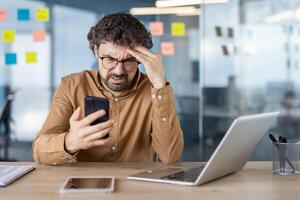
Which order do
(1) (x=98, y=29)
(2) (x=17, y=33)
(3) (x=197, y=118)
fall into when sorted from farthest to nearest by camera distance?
(3) (x=197, y=118) < (2) (x=17, y=33) < (1) (x=98, y=29)

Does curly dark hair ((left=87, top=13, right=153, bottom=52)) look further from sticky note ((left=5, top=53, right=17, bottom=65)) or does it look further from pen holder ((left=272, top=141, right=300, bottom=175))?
sticky note ((left=5, top=53, right=17, bottom=65))

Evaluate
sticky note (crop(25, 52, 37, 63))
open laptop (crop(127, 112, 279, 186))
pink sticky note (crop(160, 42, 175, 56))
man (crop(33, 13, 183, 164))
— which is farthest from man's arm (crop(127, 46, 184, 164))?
sticky note (crop(25, 52, 37, 63))

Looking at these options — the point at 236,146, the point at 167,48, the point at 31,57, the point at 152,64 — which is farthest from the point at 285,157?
the point at 31,57

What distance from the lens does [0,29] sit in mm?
4137

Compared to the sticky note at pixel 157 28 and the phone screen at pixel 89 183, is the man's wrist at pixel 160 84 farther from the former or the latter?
the sticky note at pixel 157 28

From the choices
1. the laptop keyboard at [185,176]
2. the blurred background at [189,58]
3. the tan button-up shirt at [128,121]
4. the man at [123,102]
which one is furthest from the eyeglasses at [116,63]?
the blurred background at [189,58]

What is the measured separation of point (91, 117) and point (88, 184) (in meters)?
0.22

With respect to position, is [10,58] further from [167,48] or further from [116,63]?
[116,63]

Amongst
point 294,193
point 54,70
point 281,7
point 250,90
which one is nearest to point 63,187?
point 294,193

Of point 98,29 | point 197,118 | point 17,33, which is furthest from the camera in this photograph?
point 197,118

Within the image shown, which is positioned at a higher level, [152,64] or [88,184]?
[152,64]

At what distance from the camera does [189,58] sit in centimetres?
432

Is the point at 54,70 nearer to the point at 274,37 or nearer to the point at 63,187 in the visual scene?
the point at 274,37

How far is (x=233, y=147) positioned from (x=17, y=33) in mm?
3292
